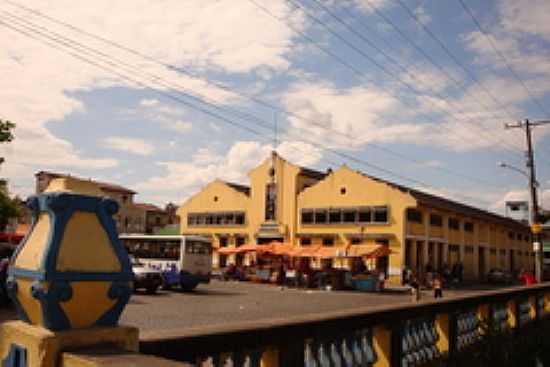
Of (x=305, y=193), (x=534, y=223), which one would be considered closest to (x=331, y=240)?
(x=305, y=193)

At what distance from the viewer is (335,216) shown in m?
45.9

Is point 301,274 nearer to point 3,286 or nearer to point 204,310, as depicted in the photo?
point 204,310

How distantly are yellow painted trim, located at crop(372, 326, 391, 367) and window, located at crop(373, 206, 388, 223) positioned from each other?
126 feet

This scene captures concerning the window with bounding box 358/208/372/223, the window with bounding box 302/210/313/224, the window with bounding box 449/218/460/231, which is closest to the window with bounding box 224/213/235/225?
the window with bounding box 302/210/313/224

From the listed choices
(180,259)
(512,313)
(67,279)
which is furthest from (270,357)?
(180,259)

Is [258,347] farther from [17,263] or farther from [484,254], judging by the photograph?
[484,254]

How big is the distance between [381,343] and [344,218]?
133 feet

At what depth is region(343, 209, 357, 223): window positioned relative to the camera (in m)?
44.7

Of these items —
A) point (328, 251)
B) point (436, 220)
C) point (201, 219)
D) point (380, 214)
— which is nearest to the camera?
point (328, 251)

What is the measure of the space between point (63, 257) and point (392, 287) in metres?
39.4

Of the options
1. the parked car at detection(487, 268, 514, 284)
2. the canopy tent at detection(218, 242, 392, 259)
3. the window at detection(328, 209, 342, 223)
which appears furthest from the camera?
the parked car at detection(487, 268, 514, 284)

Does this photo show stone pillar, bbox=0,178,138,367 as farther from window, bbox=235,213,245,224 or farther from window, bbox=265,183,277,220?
window, bbox=235,213,245,224

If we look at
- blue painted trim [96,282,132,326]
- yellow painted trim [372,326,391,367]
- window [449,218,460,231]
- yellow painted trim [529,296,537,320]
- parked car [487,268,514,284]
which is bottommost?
parked car [487,268,514,284]

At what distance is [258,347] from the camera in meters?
3.71
